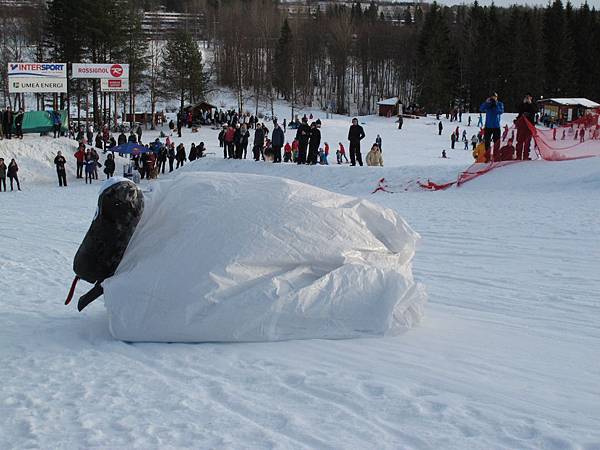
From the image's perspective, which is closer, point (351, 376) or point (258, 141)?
point (351, 376)

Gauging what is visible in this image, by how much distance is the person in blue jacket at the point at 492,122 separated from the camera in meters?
17.3

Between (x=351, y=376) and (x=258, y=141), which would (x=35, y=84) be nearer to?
(x=258, y=141)

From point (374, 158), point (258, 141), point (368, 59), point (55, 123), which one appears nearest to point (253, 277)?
point (374, 158)

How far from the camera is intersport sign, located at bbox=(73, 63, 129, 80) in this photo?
38125mm

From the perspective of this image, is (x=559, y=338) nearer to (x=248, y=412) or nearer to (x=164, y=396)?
(x=248, y=412)

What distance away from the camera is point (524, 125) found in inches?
677

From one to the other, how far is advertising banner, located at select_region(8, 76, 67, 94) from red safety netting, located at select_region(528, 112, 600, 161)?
82.7ft

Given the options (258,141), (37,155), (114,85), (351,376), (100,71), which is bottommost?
(351,376)

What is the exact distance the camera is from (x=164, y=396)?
4.37 m

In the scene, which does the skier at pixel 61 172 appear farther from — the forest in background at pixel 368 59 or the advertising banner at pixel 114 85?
the forest in background at pixel 368 59

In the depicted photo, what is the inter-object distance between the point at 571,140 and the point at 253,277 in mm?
14848

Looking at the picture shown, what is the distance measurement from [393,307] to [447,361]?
29.6 inches

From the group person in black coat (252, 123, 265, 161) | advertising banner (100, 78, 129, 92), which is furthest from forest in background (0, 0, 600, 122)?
person in black coat (252, 123, 265, 161)

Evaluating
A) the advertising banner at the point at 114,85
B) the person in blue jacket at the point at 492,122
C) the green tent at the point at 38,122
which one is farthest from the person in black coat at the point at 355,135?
the advertising banner at the point at 114,85
